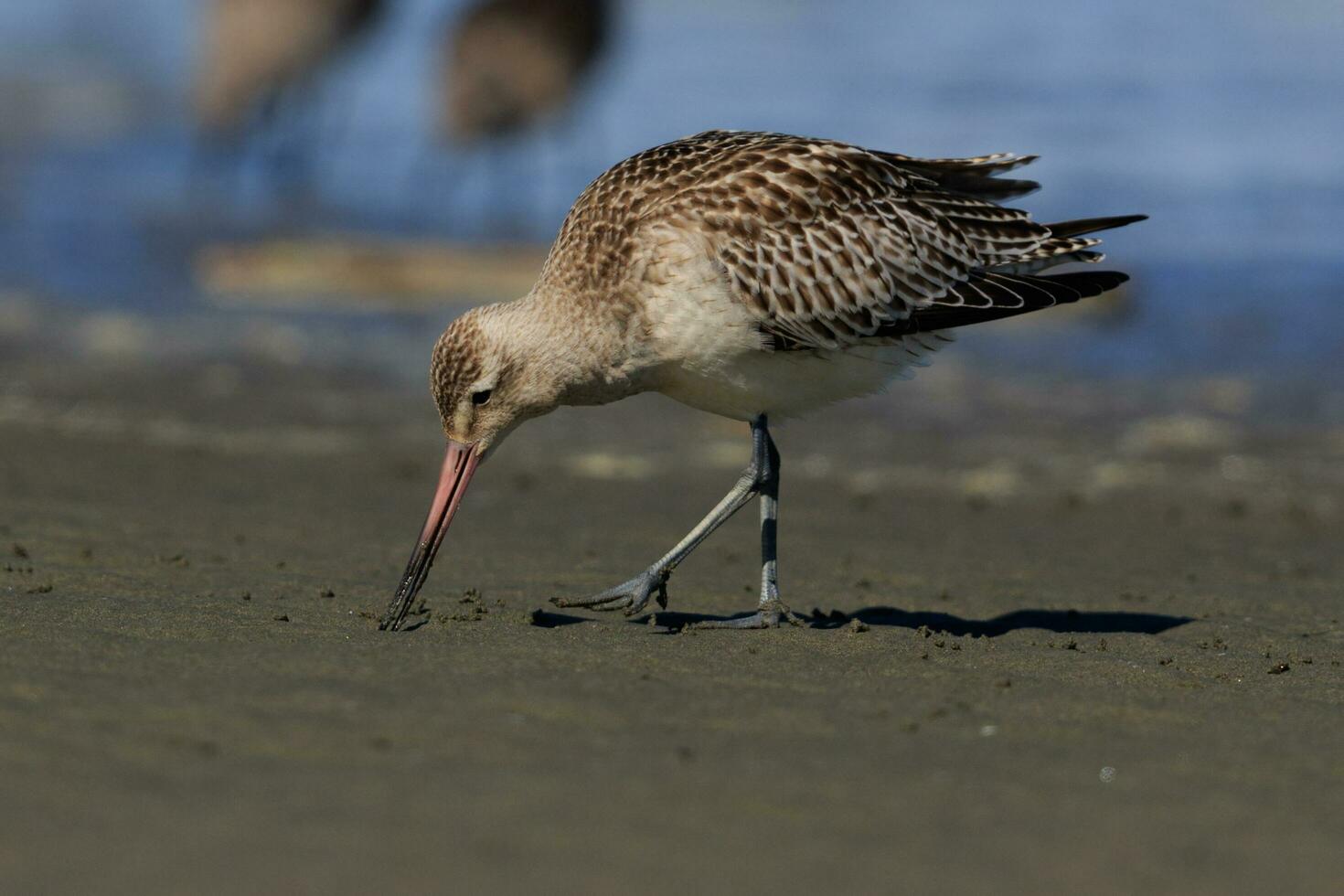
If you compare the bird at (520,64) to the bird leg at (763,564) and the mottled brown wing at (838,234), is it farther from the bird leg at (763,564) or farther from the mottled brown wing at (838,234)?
the bird leg at (763,564)

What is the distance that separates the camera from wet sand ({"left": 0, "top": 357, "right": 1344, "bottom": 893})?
3.55 meters

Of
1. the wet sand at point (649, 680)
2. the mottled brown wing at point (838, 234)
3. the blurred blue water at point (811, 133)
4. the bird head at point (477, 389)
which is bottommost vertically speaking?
the wet sand at point (649, 680)

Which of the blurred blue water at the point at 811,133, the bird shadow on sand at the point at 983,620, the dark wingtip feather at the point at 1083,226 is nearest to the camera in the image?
the bird shadow on sand at the point at 983,620

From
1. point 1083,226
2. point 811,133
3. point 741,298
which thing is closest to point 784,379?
point 741,298

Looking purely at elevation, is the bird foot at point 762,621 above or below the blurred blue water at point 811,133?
below

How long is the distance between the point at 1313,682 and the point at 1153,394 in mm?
7583

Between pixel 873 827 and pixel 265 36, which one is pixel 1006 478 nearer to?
pixel 873 827

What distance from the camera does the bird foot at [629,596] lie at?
6418mm

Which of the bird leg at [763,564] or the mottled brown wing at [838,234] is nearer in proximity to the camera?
the bird leg at [763,564]

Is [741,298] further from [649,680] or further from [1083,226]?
[649,680]

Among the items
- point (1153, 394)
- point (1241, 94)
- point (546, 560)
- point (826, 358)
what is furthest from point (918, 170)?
point (1241, 94)

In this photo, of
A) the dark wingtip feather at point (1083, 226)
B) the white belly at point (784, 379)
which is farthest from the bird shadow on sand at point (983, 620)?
the dark wingtip feather at point (1083, 226)

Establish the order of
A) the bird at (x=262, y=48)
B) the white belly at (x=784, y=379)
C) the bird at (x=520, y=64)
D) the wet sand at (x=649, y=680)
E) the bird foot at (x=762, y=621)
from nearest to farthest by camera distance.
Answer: the wet sand at (x=649, y=680), the bird foot at (x=762, y=621), the white belly at (x=784, y=379), the bird at (x=520, y=64), the bird at (x=262, y=48)

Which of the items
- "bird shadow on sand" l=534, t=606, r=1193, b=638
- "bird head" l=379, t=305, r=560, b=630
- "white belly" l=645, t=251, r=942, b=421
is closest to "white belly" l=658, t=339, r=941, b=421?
"white belly" l=645, t=251, r=942, b=421
